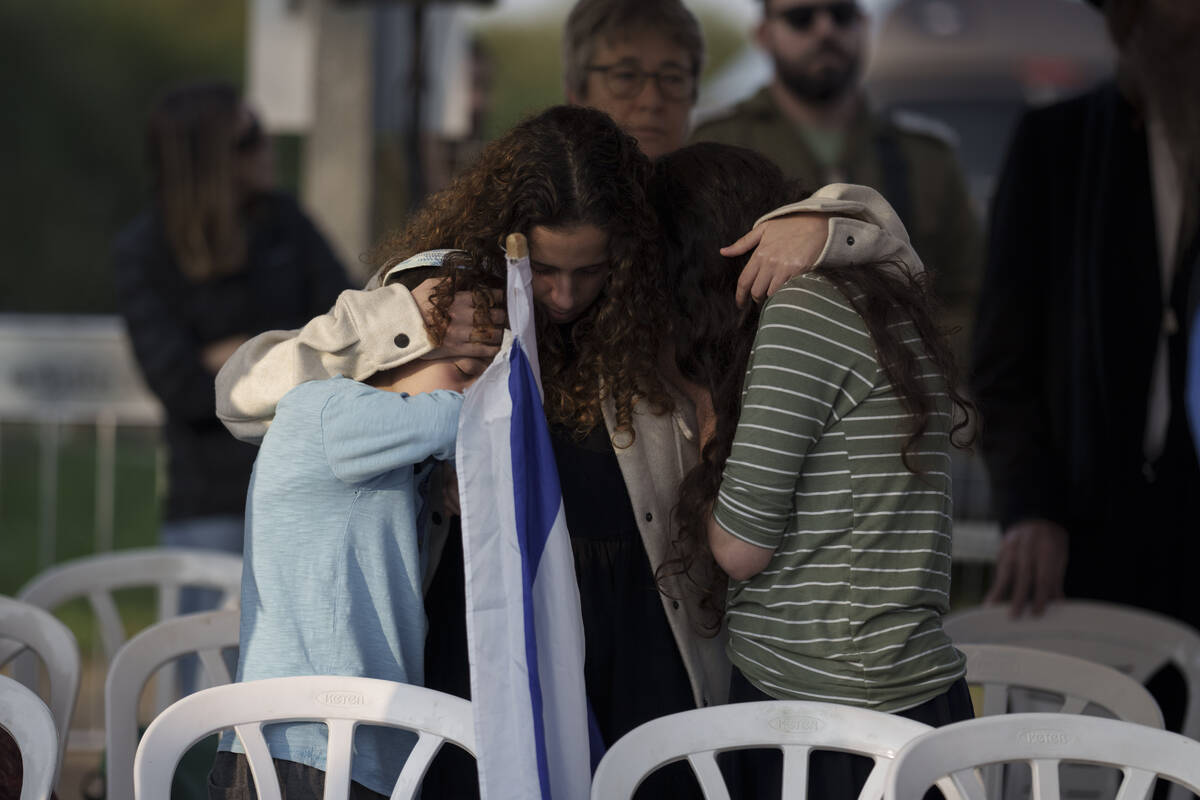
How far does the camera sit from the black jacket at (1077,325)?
9.68ft

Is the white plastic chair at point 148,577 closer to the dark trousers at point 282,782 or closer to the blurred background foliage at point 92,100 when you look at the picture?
the dark trousers at point 282,782

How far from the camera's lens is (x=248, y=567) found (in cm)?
196

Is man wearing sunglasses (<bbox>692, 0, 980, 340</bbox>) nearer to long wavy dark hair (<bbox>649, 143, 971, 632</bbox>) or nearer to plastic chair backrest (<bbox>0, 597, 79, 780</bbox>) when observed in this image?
long wavy dark hair (<bbox>649, 143, 971, 632</bbox>)

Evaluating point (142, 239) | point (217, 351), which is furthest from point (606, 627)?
point (142, 239)

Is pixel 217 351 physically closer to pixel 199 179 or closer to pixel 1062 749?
pixel 199 179

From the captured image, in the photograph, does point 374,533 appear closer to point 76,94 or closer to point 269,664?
point 269,664

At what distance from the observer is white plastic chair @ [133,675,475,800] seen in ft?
6.16

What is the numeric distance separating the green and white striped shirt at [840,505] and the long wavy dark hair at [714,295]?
8cm

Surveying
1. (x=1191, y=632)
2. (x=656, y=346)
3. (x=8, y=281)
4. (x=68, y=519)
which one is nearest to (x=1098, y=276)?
(x=1191, y=632)

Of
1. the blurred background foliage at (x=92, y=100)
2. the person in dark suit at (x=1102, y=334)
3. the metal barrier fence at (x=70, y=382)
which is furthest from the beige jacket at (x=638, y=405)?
the blurred background foliage at (x=92, y=100)

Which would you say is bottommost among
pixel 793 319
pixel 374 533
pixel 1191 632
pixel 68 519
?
pixel 68 519

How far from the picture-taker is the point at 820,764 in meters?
1.90

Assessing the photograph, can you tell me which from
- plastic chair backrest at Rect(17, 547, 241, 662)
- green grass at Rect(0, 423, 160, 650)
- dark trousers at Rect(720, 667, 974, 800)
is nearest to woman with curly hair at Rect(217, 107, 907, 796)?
dark trousers at Rect(720, 667, 974, 800)

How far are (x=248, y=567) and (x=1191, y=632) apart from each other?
1867mm
